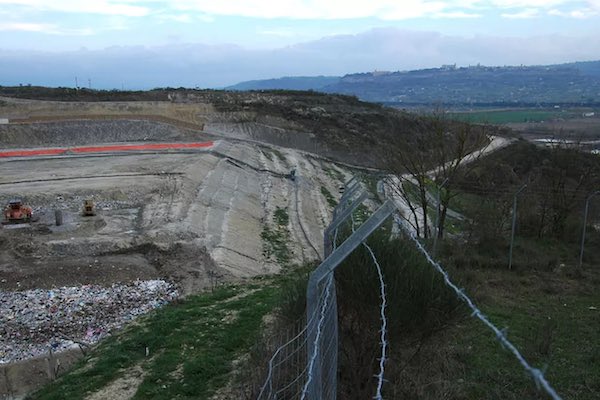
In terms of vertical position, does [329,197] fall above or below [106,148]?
below

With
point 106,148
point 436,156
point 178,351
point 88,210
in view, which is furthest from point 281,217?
point 106,148

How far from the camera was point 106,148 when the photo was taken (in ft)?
124

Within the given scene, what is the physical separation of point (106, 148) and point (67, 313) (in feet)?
83.1

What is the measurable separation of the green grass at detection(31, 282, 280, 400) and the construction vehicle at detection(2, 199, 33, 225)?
1026cm

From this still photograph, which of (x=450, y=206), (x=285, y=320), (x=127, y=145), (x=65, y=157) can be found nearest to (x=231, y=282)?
(x=285, y=320)

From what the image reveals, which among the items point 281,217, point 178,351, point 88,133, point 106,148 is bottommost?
point 281,217

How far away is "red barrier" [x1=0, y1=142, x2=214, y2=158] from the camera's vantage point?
3541 cm

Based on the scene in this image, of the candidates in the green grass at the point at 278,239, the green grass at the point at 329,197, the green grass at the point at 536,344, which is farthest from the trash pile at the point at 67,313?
the green grass at the point at 329,197

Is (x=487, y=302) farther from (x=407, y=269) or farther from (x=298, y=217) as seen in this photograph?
(x=298, y=217)

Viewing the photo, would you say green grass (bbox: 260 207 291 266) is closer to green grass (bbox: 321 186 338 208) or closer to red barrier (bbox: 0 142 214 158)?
green grass (bbox: 321 186 338 208)

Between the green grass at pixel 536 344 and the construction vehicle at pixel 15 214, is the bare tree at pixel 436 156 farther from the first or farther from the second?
the construction vehicle at pixel 15 214

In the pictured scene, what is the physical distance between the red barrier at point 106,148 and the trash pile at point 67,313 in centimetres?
2198

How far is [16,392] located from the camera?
10742mm

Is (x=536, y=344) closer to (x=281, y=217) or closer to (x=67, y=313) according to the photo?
(x=67, y=313)
